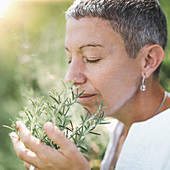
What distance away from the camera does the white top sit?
75 centimetres

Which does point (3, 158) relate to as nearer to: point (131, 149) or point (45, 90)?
point (45, 90)

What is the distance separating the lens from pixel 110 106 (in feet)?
2.81

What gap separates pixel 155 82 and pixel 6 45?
26.2 inches

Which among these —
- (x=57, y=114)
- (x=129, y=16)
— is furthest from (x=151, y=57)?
(x=57, y=114)

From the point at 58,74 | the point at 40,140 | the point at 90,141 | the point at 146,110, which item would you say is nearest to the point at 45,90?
the point at 58,74

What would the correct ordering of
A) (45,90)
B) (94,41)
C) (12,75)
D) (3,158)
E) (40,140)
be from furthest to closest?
(12,75) < (45,90) < (3,158) < (94,41) < (40,140)

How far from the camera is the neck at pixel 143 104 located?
959mm

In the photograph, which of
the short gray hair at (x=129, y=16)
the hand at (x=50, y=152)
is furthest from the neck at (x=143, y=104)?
the hand at (x=50, y=152)

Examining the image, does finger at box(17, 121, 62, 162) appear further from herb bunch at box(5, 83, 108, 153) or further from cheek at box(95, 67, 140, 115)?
cheek at box(95, 67, 140, 115)

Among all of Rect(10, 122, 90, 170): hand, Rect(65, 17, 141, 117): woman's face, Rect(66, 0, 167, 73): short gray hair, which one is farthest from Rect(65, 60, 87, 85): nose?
Rect(10, 122, 90, 170): hand

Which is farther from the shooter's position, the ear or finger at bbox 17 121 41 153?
the ear

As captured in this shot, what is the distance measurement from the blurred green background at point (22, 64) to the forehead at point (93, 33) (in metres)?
0.25

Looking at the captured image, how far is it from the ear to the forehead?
0.31 feet

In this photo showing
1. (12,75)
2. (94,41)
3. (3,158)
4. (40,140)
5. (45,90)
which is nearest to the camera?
(40,140)
